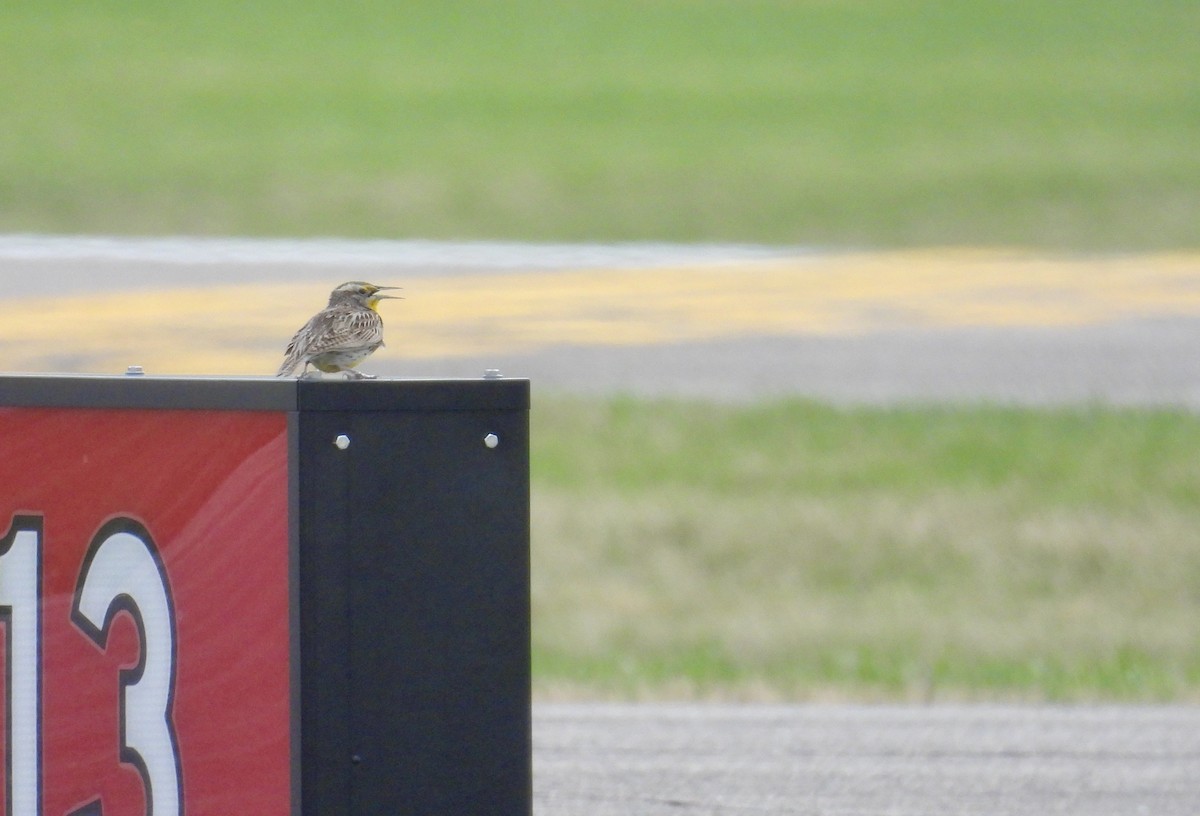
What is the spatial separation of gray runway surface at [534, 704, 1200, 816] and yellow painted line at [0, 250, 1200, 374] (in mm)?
6301

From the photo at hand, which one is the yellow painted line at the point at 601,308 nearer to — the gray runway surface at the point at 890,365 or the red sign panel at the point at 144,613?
the gray runway surface at the point at 890,365

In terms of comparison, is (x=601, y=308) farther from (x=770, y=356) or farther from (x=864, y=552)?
(x=864, y=552)

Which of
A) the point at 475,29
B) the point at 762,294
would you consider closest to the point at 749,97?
the point at 475,29

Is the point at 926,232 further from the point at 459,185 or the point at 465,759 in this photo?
the point at 465,759

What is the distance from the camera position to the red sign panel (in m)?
3.78

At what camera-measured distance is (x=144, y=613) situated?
154 inches

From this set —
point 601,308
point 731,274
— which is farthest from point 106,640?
point 731,274

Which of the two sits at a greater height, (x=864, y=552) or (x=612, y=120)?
(x=612, y=120)

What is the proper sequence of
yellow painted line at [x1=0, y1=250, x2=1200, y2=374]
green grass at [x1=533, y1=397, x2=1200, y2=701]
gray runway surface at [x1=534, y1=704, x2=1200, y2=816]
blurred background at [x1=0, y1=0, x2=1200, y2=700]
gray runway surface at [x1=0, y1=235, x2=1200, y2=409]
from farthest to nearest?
yellow painted line at [x1=0, y1=250, x2=1200, y2=374], gray runway surface at [x1=0, y1=235, x2=1200, y2=409], blurred background at [x1=0, y1=0, x2=1200, y2=700], green grass at [x1=533, y1=397, x2=1200, y2=701], gray runway surface at [x1=534, y1=704, x2=1200, y2=816]

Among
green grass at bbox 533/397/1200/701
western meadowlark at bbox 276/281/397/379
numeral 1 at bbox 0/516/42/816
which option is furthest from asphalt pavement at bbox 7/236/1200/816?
numeral 1 at bbox 0/516/42/816

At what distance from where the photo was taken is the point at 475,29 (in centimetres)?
4162

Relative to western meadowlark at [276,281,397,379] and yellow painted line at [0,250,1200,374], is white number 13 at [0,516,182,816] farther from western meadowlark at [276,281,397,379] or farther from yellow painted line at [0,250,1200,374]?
yellow painted line at [0,250,1200,374]

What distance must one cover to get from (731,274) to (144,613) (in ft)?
52.5

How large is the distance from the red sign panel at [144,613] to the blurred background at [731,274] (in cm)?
528
